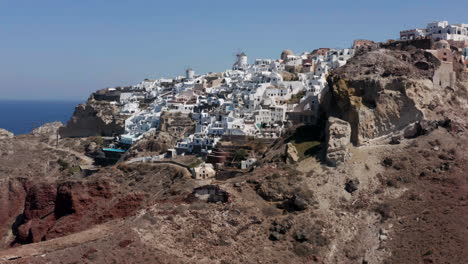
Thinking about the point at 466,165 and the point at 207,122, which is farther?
the point at 207,122

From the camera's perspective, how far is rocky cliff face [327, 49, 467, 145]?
3672 cm

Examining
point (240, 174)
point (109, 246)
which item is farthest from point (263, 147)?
point (109, 246)

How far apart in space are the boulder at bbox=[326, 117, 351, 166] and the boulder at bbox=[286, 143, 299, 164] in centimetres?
257

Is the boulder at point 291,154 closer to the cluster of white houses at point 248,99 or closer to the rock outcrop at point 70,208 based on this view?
the cluster of white houses at point 248,99

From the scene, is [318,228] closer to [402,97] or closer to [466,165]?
[466,165]

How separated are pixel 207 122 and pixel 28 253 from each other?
109 feet

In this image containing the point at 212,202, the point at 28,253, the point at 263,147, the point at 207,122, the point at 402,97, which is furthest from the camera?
the point at 207,122

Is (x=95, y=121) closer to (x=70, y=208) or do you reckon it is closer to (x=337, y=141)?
(x=70, y=208)

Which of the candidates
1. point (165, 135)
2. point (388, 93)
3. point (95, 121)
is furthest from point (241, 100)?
point (388, 93)

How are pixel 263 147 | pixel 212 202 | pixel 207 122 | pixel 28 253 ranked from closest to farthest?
pixel 28 253, pixel 212 202, pixel 263 147, pixel 207 122

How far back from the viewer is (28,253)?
75.1ft

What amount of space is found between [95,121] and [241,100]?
77.4 feet

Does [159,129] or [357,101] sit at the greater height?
[357,101]

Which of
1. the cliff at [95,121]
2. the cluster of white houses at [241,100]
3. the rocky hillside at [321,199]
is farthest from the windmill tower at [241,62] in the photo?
the rocky hillside at [321,199]
